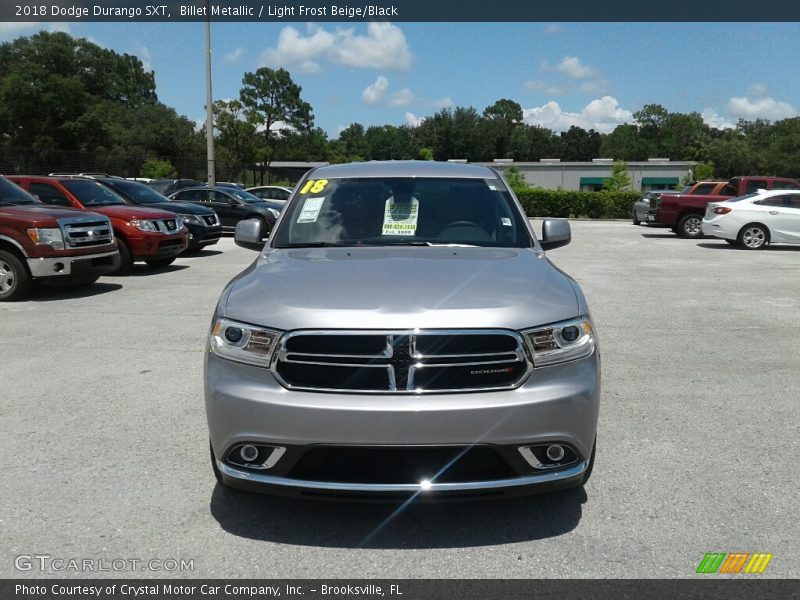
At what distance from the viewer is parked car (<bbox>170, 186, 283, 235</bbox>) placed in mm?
21750

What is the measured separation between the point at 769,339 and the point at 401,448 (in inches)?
245

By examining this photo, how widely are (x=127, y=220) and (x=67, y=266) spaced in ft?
9.83

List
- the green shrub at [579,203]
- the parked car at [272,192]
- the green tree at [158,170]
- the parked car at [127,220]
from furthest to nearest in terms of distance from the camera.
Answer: the green tree at [158,170] → the green shrub at [579,203] → the parked car at [272,192] → the parked car at [127,220]

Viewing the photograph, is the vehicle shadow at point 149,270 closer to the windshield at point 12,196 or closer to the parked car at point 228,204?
the windshield at point 12,196

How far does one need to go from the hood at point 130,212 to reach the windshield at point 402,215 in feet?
30.9

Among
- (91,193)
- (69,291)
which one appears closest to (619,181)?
(91,193)

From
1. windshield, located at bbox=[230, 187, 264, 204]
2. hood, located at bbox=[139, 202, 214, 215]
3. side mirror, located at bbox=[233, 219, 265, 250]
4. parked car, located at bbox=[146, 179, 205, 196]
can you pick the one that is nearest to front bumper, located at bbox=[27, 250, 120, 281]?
hood, located at bbox=[139, 202, 214, 215]

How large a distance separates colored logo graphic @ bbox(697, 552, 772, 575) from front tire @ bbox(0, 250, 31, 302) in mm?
9814

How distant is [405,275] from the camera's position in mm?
3676

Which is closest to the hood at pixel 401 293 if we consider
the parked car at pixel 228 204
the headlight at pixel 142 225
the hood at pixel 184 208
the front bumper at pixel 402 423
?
the front bumper at pixel 402 423

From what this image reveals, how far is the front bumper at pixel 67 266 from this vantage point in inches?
414

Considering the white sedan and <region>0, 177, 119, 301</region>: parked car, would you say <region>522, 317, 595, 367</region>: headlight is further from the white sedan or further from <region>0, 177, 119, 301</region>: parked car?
the white sedan

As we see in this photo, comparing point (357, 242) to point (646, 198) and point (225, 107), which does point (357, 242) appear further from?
point (225, 107)

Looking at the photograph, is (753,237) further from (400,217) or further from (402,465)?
(402,465)
